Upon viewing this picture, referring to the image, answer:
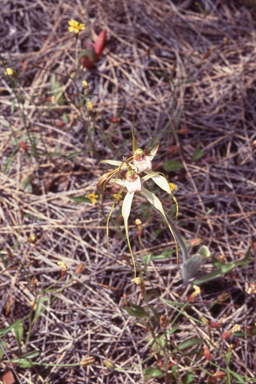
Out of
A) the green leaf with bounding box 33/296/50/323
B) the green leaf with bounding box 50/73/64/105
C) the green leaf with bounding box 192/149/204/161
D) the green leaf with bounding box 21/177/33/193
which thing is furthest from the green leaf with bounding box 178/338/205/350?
the green leaf with bounding box 50/73/64/105

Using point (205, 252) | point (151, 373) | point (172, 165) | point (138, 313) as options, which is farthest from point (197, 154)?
point (151, 373)

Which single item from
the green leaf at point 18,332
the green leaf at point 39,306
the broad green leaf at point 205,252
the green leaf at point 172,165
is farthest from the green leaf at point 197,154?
the green leaf at point 18,332

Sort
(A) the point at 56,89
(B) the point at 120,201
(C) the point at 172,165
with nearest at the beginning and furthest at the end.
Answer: (B) the point at 120,201 < (C) the point at 172,165 < (A) the point at 56,89

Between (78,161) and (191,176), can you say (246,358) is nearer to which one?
(191,176)

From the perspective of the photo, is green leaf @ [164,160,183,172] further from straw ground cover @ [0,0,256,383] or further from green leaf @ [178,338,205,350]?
green leaf @ [178,338,205,350]

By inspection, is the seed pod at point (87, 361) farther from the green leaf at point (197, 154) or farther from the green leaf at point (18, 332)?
the green leaf at point (197, 154)

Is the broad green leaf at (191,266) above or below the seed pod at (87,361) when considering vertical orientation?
above

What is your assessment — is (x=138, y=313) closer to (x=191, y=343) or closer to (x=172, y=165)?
(x=191, y=343)
